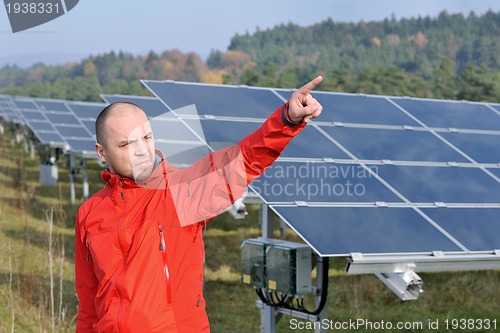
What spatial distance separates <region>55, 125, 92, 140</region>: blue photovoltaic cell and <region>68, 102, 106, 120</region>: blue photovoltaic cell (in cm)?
105

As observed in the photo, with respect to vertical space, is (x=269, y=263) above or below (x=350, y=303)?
above

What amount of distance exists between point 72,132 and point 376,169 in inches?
609

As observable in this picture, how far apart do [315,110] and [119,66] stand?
400 feet

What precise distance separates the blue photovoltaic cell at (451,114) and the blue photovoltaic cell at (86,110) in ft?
49.1

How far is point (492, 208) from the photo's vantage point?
749 cm

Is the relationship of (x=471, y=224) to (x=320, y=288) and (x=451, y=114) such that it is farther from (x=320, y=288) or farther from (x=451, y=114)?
(x=451, y=114)

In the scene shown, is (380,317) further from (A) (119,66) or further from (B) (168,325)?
(A) (119,66)

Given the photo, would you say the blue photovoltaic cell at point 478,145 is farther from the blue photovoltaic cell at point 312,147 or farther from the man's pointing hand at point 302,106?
the man's pointing hand at point 302,106

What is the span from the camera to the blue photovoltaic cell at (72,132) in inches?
845

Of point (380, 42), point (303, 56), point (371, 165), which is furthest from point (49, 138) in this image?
point (380, 42)

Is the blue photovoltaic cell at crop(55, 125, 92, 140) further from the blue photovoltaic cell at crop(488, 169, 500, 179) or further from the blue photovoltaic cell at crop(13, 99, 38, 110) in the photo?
the blue photovoltaic cell at crop(488, 169, 500, 179)

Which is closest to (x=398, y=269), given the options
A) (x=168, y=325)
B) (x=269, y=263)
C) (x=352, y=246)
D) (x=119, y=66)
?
(x=352, y=246)

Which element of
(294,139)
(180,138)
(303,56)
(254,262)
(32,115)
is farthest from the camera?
(303,56)

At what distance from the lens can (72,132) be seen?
22.0 metres
